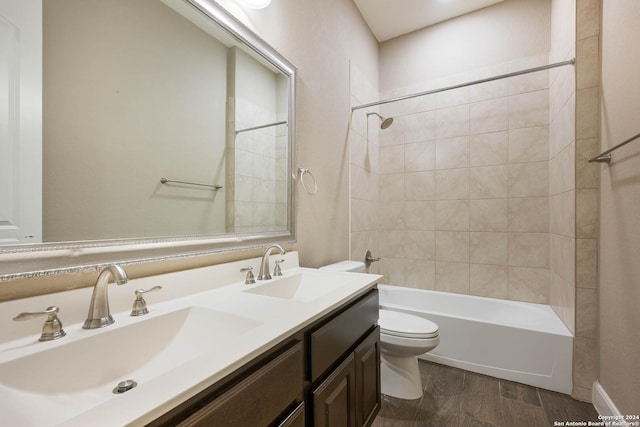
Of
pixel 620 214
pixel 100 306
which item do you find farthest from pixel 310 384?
pixel 620 214

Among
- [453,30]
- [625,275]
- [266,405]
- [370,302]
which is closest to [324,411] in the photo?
[266,405]

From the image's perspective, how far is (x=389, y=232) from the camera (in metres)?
2.91

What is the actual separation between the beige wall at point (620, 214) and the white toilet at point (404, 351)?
0.81 m

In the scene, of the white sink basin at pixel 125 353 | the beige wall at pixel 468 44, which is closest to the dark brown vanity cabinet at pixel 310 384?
the white sink basin at pixel 125 353

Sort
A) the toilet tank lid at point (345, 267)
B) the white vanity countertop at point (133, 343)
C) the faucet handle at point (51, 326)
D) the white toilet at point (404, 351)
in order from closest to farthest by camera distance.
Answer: the white vanity countertop at point (133, 343), the faucet handle at point (51, 326), the white toilet at point (404, 351), the toilet tank lid at point (345, 267)

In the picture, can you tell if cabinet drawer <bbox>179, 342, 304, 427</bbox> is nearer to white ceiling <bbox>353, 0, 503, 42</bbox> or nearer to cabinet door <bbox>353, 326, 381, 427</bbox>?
cabinet door <bbox>353, 326, 381, 427</bbox>

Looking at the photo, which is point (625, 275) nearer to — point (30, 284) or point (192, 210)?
point (192, 210)

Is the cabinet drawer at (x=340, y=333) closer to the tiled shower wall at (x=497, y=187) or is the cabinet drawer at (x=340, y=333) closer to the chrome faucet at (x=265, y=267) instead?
the chrome faucet at (x=265, y=267)

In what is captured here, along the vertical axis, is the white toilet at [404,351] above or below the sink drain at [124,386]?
below

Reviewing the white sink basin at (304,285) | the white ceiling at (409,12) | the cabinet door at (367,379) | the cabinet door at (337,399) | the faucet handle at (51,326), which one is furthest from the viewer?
the white ceiling at (409,12)

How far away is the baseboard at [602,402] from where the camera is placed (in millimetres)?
1390

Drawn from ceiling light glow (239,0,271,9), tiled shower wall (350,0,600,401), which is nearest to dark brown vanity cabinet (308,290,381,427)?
tiled shower wall (350,0,600,401)

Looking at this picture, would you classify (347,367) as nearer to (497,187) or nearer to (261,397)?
(261,397)

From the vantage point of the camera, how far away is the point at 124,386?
2.06ft
